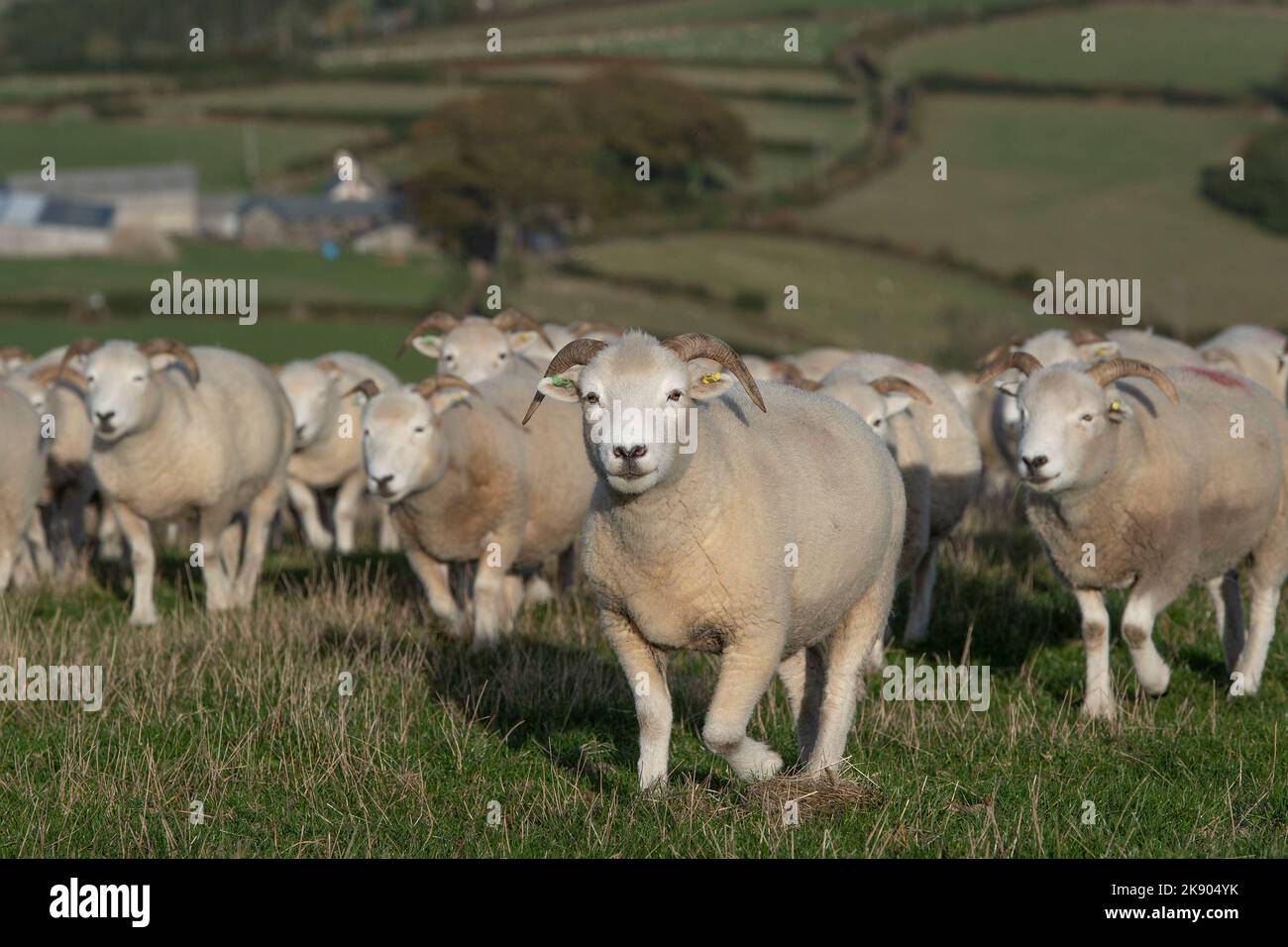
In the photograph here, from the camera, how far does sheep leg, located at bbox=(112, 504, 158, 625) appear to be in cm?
1055

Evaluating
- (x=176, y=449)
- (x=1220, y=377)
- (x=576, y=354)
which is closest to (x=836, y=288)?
(x=176, y=449)

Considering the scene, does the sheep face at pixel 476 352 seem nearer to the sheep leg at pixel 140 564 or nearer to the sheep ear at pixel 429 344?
the sheep ear at pixel 429 344

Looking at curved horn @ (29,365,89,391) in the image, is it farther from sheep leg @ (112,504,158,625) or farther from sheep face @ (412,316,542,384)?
sheep face @ (412,316,542,384)

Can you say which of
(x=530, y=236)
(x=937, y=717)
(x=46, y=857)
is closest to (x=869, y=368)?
(x=937, y=717)

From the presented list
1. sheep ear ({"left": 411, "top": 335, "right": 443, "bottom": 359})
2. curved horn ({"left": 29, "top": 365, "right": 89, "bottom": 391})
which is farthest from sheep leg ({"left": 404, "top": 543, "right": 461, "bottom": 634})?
sheep ear ({"left": 411, "top": 335, "right": 443, "bottom": 359})

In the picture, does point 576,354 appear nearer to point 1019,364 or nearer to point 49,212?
point 1019,364

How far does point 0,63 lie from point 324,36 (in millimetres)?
16912

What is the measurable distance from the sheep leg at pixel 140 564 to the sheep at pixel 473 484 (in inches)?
69.4

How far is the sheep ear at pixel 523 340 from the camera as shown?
13.6 meters

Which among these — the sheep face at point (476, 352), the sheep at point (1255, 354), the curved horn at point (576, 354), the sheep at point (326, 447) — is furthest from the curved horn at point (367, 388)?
the sheep at point (1255, 354)

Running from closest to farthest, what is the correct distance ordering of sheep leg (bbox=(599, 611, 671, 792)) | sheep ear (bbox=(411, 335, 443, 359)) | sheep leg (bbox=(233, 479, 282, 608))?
sheep leg (bbox=(599, 611, 671, 792)) < sheep leg (bbox=(233, 479, 282, 608)) < sheep ear (bbox=(411, 335, 443, 359))

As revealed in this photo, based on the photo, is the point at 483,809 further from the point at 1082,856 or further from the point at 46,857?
the point at 1082,856

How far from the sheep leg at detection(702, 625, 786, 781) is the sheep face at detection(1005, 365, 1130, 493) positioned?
2.20m

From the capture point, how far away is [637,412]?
18.9 feet
